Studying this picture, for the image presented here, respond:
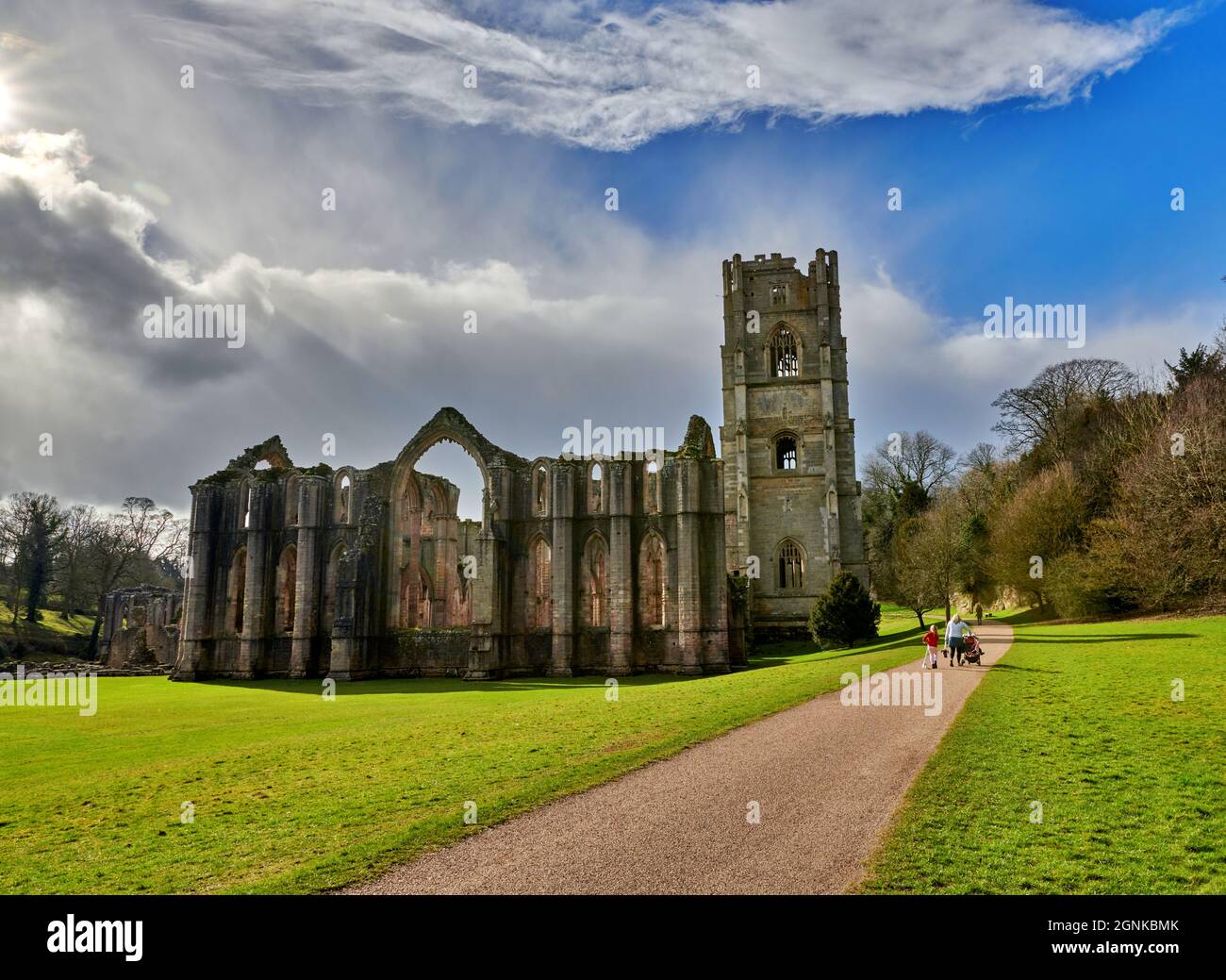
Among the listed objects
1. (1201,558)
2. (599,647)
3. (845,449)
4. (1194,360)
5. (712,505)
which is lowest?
(599,647)

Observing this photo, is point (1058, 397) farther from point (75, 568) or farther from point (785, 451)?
point (75, 568)

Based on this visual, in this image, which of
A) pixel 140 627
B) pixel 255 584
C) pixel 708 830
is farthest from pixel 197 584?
pixel 708 830

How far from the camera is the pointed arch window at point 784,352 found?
5356 cm

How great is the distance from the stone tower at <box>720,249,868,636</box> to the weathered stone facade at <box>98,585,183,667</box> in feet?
124

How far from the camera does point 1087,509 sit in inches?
1581

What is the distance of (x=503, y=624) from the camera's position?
36844 mm

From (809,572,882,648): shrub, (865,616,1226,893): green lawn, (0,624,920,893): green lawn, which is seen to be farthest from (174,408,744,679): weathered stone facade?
(865,616,1226,893): green lawn

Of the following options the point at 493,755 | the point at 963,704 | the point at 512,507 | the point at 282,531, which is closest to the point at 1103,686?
the point at 963,704

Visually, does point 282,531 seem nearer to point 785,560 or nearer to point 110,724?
point 110,724

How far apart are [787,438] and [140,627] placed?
144ft

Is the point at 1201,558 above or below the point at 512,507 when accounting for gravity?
below

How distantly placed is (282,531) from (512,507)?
1305 centimetres

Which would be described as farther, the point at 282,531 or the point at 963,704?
the point at 282,531

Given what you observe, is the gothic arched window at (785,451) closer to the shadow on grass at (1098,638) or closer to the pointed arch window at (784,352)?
the pointed arch window at (784,352)
